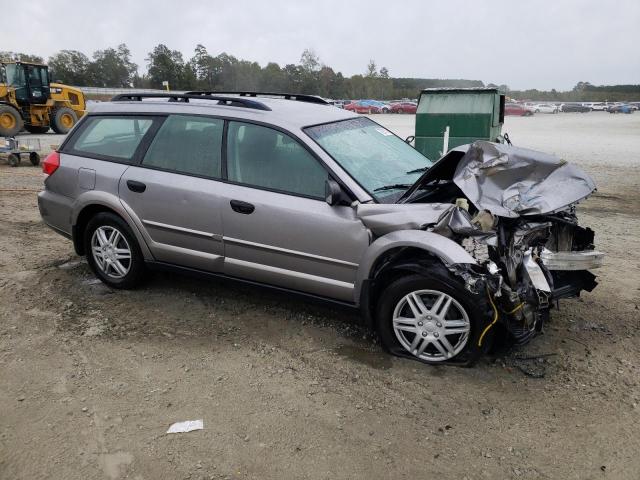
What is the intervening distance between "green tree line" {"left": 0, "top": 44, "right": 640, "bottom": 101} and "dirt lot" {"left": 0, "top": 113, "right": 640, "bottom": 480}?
193ft

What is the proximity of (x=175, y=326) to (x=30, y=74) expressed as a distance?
18808mm

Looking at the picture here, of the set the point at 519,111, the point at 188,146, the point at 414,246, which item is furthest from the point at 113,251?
the point at 519,111

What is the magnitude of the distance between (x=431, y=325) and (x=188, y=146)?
2.36 m

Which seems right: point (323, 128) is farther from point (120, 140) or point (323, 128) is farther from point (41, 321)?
point (41, 321)

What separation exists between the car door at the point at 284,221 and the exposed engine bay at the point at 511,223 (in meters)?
0.28

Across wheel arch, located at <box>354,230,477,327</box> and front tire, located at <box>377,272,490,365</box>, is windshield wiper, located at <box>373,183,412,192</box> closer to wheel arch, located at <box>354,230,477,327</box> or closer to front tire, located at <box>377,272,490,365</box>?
wheel arch, located at <box>354,230,477,327</box>

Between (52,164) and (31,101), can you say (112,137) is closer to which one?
(52,164)

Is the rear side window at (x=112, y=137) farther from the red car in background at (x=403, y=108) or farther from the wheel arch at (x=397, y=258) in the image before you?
the red car in background at (x=403, y=108)

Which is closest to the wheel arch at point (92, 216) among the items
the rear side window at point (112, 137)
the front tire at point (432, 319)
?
the rear side window at point (112, 137)

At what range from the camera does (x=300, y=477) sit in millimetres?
2621

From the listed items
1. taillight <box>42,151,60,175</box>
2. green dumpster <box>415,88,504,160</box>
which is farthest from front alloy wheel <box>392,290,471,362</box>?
green dumpster <box>415,88,504,160</box>

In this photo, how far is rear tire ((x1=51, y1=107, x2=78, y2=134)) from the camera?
2017 cm

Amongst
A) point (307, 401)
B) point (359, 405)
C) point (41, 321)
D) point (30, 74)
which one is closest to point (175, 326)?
point (41, 321)

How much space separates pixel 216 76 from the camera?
70750 mm
